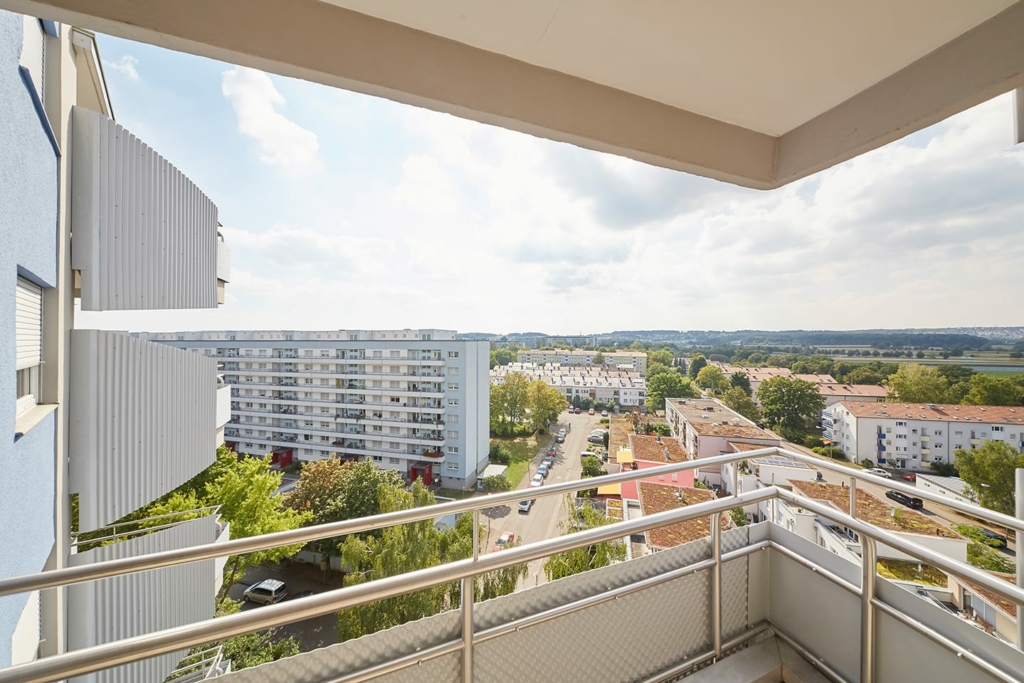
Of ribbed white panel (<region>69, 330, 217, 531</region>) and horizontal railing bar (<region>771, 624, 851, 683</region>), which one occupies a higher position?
ribbed white panel (<region>69, 330, 217, 531</region>)

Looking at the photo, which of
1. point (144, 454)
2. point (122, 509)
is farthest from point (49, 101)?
point (122, 509)

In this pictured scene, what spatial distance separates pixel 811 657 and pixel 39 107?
180 inches

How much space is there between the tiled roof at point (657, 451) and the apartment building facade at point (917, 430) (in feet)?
13.5

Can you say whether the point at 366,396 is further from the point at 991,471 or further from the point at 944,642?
the point at 944,642

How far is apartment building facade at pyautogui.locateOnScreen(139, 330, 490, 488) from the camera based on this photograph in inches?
869

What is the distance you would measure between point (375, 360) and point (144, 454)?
20.4 metres

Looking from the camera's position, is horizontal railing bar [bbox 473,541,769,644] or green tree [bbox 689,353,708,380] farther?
green tree [bbox 689,353,708,380]

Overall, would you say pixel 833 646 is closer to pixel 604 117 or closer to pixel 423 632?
pixel 423 632

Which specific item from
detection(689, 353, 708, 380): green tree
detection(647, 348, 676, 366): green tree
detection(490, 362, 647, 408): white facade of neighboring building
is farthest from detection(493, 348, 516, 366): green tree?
detection(689, 353, 708, 380): green tree

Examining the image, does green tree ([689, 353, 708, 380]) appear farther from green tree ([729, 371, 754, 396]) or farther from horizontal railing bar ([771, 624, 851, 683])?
horizontal railing bar ([771, 624, 851, 683])

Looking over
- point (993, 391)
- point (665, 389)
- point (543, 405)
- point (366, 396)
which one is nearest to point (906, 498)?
point (993, 391)

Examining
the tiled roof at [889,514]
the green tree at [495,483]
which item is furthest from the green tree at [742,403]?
the tiled roof at [889,514]

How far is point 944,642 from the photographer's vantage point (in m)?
1.10

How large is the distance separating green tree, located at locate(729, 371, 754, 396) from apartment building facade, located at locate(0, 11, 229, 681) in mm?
14942
